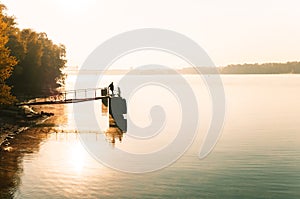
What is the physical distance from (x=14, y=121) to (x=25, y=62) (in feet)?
A: 93.5

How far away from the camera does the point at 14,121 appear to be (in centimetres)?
6269

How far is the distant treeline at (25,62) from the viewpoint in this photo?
49.3 m

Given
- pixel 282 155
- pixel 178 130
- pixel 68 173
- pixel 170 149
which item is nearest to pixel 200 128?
pixel 178 130

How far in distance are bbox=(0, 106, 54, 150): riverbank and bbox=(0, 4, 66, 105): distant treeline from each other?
453 cm

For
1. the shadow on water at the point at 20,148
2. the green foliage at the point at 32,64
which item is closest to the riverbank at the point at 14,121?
the shadow on water at the point at 20,148

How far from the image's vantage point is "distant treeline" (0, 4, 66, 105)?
49312 millimetres

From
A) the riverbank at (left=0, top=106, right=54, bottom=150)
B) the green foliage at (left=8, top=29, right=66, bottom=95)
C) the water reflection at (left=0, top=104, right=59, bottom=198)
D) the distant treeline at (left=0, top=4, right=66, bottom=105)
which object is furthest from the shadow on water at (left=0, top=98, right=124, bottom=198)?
the green foliage at (left=8, top=29, right=66, bottom=95)

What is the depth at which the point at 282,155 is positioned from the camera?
46.2 metres

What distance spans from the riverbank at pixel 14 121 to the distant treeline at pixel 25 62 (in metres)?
4.53

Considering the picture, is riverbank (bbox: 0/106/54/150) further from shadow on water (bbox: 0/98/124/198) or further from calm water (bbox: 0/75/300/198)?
calm water (bbox: 0/75/300/198)

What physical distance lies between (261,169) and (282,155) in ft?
26.0

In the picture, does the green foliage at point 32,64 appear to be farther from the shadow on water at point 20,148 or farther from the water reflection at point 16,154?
the water reflection at point 16,154

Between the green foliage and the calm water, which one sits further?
the green foliage

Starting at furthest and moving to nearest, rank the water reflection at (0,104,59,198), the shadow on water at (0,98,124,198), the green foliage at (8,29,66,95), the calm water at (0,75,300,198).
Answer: the green foliage at (8,29,66,95) < the shadow on water at (0,98,124,198) < the water reflection at (0,104,59,198) < the calm water at (0,75,300,198)
